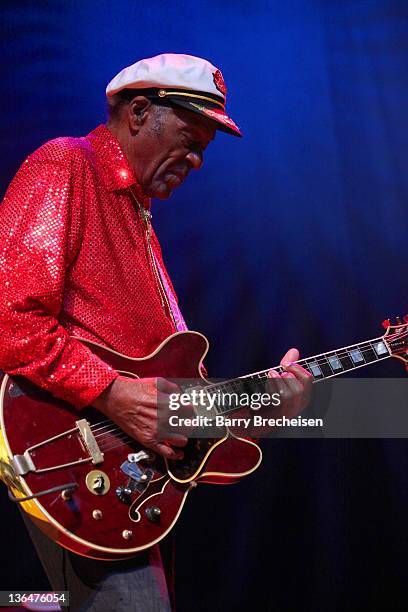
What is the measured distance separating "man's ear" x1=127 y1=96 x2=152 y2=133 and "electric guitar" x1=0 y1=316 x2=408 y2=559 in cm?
59

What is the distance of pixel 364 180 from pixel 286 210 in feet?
1.14

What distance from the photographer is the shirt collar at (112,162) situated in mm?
2006

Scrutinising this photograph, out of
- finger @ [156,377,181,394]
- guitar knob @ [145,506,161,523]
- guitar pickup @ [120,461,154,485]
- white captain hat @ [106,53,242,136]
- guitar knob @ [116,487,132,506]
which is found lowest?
guitar knob @ [145,506,161,523]

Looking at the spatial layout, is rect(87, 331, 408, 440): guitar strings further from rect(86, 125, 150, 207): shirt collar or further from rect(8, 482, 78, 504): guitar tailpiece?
rect(86, 125, 150, 207): shirt collar

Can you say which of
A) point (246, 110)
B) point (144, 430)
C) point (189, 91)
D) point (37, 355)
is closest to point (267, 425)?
point (144, 430)

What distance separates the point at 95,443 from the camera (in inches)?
70.0

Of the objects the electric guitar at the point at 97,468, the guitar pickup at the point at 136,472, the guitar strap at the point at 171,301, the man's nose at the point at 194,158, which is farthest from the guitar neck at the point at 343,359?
the man's nose at the point at 194,158

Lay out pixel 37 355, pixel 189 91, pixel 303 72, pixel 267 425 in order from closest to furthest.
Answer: pixel 37 355 < pixel 189 91 < pixel 267 425 < pixel 303 72

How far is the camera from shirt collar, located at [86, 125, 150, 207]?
2006 millimetres

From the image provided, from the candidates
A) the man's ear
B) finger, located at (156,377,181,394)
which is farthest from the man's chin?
finger, located at (156,377,181,394)

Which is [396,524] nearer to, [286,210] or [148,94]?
[286,210]

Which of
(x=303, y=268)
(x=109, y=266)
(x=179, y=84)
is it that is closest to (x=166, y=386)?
(x=109, y=266)

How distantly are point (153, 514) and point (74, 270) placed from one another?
62 cm

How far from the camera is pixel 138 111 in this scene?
6.81 feet
